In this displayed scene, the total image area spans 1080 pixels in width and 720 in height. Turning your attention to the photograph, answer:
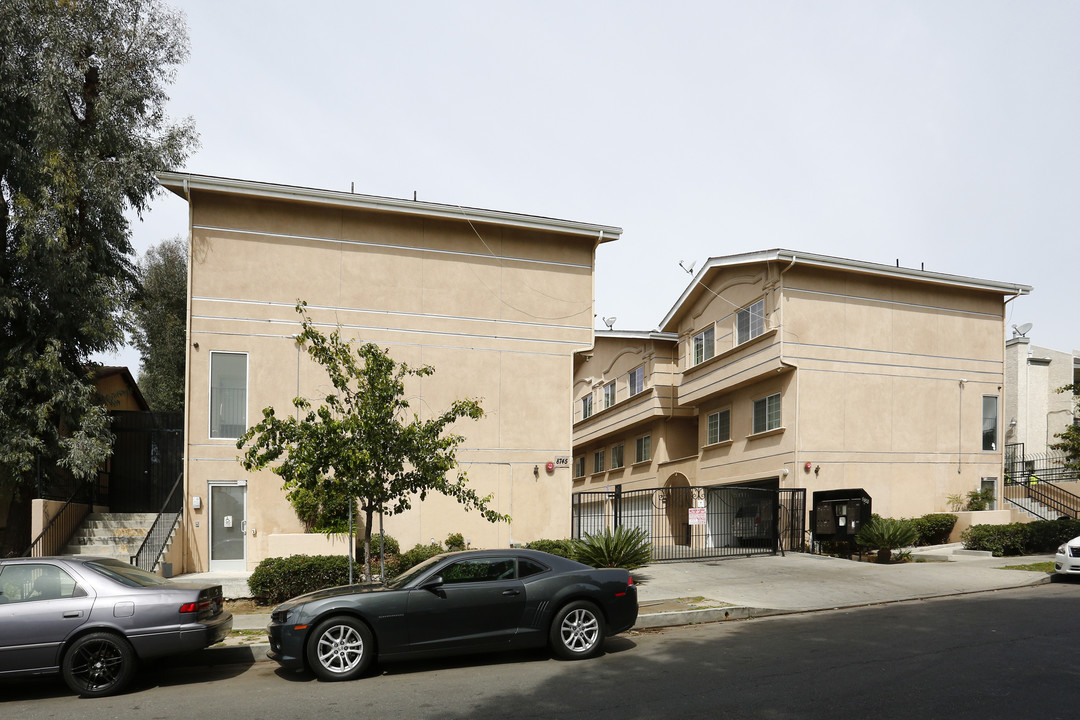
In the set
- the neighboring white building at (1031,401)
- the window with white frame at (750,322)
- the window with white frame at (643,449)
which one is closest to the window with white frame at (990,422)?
the window with white frame at (750,322)

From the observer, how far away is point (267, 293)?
18.0 meters

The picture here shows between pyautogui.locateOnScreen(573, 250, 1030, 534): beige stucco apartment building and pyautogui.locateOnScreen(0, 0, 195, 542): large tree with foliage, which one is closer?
pyautogui.locateOnScreen(0, 0, 195, 542): large tree with foliage

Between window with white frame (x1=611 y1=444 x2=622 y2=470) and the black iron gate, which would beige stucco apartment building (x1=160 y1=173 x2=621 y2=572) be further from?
window with white frame (x1=611 y1=444 x2=622 y2=470)

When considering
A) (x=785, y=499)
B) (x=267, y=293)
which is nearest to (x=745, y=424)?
(x=785, y=499)

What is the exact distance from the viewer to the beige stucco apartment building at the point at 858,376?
22.7 m

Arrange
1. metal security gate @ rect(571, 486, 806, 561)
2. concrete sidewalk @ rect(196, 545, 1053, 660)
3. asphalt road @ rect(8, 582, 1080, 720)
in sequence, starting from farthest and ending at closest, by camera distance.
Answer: metal security gate @ rect(571, 486, 806, 561)
concrete sidewalk @ rect(196, 545, 1053, 660)
asphalt road @ rect(8, 582, 1080, 720)

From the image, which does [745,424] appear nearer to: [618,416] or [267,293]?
[618,416]

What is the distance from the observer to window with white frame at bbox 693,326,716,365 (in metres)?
27.8

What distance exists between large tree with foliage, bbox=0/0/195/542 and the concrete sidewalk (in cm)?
570

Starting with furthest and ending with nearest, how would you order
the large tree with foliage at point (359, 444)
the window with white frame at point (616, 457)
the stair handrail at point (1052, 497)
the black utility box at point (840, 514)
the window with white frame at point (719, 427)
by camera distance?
the window with white frame at point (616, 457)
the window with white frame at point (719, 427)
the stair handrail at point (1052, 497)
the black utility box at point (840, 514)
the large tree with foliage at point (359, 444)

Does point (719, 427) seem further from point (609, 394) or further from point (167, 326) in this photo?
point (167, 326)

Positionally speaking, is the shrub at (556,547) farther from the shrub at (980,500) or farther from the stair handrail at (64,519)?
the shrub at (980,500)

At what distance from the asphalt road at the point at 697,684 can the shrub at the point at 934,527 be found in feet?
36.9

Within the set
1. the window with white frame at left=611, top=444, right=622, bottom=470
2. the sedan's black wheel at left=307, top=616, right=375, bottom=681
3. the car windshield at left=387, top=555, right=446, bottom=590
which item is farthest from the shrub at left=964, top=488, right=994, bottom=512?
the sedan's black wheel at left=307, top=616, right=375, bottom=681
